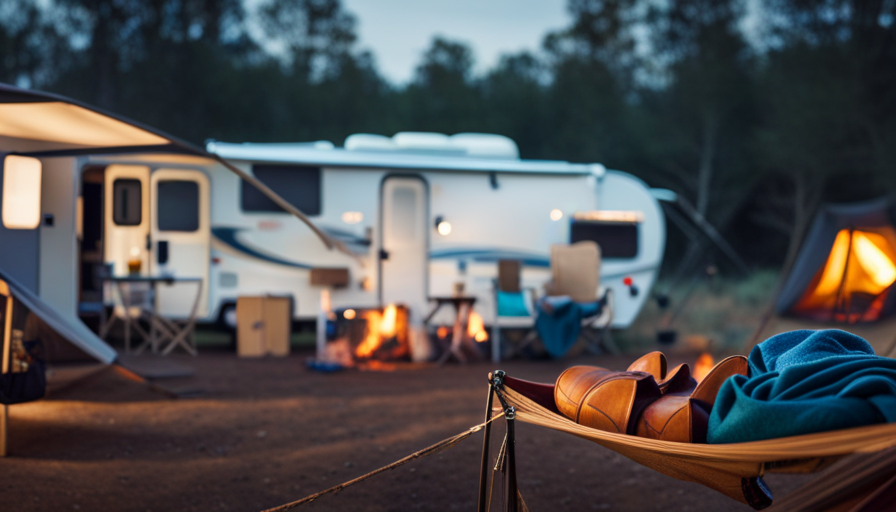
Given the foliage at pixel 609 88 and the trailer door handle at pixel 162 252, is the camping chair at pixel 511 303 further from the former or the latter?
the foliage at pixel 609 88

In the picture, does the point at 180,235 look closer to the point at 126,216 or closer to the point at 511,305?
the point at 126,216

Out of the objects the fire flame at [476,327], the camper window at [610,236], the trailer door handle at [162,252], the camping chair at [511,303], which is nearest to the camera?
the trailer door handle at [162,252]

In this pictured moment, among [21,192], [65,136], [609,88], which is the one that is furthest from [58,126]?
[609,88]

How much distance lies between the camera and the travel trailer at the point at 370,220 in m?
7.76

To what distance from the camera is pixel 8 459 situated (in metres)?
3.83

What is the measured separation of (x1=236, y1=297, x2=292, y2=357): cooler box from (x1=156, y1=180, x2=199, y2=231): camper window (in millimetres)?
1000

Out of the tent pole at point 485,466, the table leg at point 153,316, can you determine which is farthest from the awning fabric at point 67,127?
the table leg at point 153,316

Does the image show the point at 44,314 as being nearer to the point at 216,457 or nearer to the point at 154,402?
the point at 216,457

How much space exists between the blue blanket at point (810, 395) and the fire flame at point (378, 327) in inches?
237

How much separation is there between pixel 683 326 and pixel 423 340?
3884 mm

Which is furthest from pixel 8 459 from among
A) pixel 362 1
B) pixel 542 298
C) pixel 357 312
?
pixel 362 1

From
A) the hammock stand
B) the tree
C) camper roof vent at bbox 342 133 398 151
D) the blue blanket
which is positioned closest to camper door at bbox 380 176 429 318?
camper roof vent at bbox 342 133 398 151

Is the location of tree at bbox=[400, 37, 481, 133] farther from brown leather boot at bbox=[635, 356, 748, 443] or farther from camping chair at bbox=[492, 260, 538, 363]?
brown leather boot at bbox=[635, 356, 748, 443]

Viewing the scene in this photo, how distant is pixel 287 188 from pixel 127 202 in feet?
5.48
